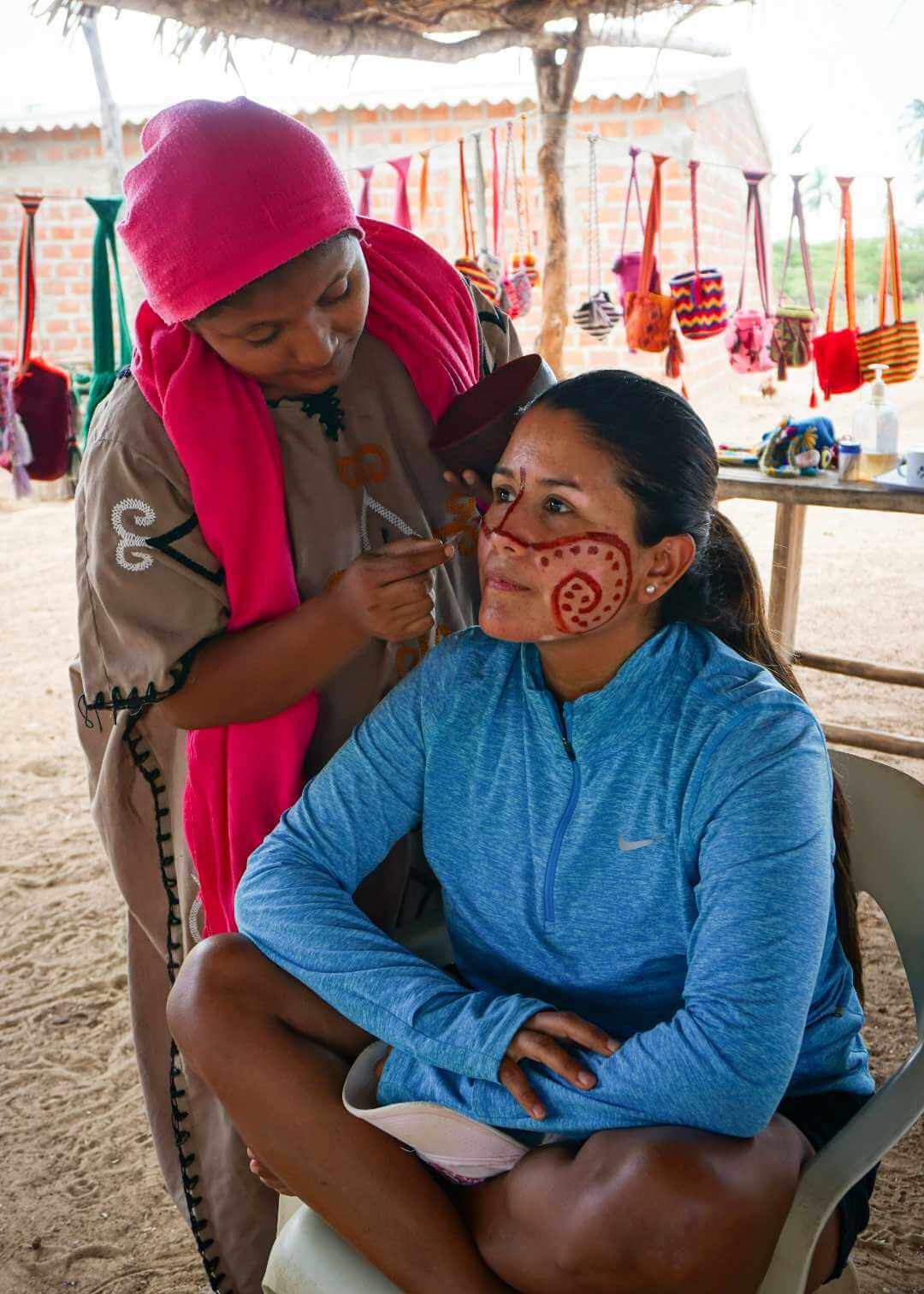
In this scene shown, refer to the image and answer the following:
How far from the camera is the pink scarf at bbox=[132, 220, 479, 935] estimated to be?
1389 mm

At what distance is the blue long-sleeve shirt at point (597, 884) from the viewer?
1.11 meters

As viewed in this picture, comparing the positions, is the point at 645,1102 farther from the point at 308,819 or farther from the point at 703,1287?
the point at 308,819

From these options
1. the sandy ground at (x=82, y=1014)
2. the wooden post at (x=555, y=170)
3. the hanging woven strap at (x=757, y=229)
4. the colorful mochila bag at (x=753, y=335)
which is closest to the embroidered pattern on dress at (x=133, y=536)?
the sandy ground at (x=82, y=1014)

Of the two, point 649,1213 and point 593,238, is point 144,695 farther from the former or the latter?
point 593,238

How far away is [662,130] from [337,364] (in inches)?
266

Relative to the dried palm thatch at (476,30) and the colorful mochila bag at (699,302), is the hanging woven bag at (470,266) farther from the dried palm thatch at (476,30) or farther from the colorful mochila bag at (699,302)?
the colorful mochila bag at (699,302)

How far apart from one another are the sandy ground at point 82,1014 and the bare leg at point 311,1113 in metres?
0.85

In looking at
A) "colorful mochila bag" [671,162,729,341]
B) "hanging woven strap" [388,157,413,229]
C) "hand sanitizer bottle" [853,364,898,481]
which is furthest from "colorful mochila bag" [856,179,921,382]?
"hanging woven strap" [388,157,413,229]

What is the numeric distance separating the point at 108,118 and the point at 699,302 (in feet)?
12.8

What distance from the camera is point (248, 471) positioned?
1.41 m

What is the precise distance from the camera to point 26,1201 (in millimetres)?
2094

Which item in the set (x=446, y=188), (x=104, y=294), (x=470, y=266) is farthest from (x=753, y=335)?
(x=446, y=188)

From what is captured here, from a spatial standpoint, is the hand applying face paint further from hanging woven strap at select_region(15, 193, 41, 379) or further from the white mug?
hanging woven strap at select_region(15, 193, 41, 379)

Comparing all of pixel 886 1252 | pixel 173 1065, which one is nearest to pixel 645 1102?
pixel 173 1065
